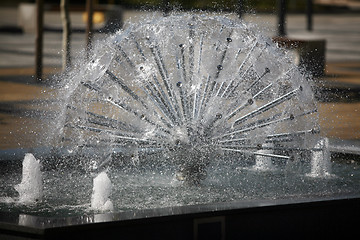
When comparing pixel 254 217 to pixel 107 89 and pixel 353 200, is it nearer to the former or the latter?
pixel 353 200

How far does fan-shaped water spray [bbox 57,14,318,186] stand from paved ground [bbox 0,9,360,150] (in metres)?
0.69

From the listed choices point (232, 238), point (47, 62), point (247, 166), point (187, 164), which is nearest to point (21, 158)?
point (187, 164)

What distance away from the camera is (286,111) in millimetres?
7449

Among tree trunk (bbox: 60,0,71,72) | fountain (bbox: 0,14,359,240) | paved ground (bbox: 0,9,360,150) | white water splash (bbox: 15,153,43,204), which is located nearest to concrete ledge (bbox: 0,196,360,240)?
fountain (bbox: 0,14,359,240)

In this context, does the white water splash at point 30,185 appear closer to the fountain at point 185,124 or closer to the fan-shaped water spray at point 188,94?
the fountain at point 185,124

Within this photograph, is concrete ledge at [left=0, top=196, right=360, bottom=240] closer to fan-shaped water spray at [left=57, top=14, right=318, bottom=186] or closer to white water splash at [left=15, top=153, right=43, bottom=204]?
fan-shaped water spray at [left=57, top=14, right=318, bottom=186]

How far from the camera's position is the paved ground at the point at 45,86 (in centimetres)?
1012

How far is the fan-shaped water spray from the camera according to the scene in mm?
6637

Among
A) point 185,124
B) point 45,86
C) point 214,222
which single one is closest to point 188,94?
point 185,124

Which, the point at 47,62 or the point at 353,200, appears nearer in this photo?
the point at 353,200

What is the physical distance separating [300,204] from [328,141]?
2664 millimetres

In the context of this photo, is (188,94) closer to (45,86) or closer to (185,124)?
(185,124)

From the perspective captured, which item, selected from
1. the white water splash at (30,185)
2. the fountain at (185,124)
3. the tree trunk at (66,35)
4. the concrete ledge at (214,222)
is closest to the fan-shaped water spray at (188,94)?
the fountain at (185,124)

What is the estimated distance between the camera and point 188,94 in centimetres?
670
